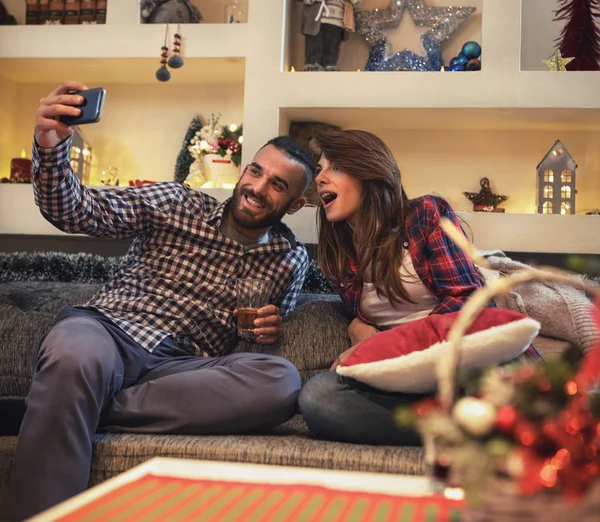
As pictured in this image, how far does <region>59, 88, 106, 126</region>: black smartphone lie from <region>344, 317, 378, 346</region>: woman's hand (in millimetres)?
858

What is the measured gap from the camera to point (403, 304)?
1.77m

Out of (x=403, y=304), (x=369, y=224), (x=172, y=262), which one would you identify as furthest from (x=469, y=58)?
(x=172, y=262)

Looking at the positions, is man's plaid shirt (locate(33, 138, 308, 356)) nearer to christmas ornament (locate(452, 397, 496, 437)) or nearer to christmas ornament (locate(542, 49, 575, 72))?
christmas ornament (locate(452, 397, 496, 437))

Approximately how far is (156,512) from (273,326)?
1.08m

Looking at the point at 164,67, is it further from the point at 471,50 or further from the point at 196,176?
the point at 471,50

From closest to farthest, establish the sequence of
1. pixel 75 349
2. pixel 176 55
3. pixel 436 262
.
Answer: pixel 75 349 < pixel 436 262 < pixel 176 55

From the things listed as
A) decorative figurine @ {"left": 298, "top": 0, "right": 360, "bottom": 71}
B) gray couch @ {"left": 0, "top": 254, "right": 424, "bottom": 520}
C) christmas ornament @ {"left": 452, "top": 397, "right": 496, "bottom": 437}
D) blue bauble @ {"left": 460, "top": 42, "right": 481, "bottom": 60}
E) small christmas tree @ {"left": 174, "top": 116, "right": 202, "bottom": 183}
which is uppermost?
decorative figurine @ {"left": 298, "top": 0, "right": 360, "bottom": 71}

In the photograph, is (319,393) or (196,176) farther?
(196,176)

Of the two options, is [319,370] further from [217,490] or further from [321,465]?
[217,490]

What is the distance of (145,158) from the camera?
10.5 ft

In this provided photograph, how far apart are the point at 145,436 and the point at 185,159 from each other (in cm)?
181

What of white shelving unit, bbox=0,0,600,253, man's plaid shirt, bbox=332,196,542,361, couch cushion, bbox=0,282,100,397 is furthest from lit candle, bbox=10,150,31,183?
man's plaid shirt, bbox=332,196,542,361

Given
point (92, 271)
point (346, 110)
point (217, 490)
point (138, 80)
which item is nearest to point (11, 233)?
point (92, 271)

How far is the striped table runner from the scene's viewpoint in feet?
2.53
